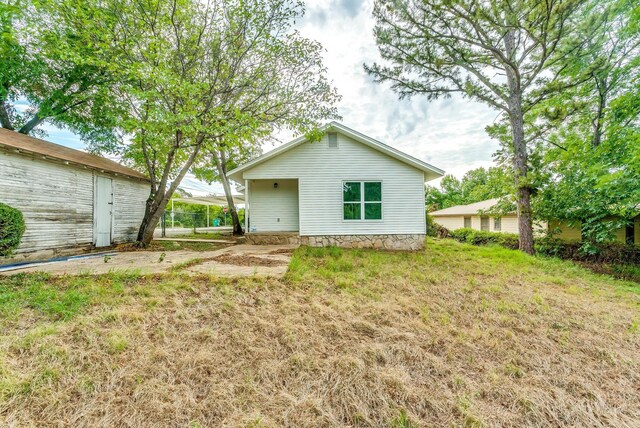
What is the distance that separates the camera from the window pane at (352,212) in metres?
9.19

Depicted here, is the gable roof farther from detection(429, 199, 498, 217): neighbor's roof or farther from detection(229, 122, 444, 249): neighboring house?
detection(429, 199, 498, 217): neighbor's roof

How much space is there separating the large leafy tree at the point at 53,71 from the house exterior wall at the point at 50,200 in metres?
2.39

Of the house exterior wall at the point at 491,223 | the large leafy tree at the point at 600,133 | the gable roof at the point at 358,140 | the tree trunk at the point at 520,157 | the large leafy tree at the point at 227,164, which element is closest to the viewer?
the large leafy tree at the point at 600,133

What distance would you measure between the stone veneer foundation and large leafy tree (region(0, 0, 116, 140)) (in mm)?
6401

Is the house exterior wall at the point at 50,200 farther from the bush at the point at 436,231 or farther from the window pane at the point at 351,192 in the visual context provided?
the bush at the point at 436,231

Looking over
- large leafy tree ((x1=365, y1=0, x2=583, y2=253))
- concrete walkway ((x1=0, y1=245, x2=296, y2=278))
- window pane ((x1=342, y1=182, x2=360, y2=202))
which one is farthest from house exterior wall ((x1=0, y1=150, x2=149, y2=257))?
large leafy tree ((x1=365, y1=0, x2=583, y2=253))

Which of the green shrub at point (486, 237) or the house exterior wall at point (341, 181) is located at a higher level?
the house exterior wall at point (341, 181)

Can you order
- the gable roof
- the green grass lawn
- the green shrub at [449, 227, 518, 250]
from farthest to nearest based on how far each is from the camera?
the green shrub at [449, 227, 518, 250], the gable roof, the green grass lawn

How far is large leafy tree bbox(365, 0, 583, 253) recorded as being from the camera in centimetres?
787

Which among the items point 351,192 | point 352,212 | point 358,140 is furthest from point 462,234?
point 358,140

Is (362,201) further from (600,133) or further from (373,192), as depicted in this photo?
(600,133)

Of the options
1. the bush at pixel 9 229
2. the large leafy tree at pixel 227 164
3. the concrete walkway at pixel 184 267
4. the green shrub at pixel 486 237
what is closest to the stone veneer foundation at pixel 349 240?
the concrete walkway at pixel 184 267

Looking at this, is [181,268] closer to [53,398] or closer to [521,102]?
[53,398]

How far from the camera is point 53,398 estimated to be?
1976 mm
